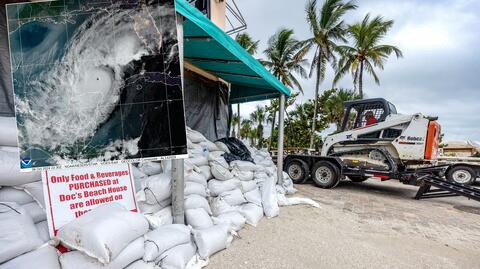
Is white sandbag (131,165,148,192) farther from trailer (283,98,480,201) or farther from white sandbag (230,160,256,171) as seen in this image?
trailer (283,98,480,201)

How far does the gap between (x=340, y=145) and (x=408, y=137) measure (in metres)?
1.45

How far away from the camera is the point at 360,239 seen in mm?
2748

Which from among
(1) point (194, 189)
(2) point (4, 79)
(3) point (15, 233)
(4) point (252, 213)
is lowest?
(4) point (252, 213)

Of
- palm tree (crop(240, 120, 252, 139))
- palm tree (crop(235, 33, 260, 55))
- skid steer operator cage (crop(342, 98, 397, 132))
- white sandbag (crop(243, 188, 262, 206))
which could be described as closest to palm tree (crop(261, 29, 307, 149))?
palm tree (crop(235, 33, 260, 55))

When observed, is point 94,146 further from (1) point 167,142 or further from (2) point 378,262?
(2) point 378,262

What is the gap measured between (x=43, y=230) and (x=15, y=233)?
256 millimetres

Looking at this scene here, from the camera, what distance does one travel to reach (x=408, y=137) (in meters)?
5.17

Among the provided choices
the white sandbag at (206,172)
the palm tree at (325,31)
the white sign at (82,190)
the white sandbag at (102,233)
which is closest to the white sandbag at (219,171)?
the white sandbag at (206,172)

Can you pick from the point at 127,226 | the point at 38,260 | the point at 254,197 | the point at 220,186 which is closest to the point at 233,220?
the point at 220,186

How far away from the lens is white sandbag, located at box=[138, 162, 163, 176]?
8.54 feet

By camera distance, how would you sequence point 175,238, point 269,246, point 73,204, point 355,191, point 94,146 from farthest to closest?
1. point 355,191
2. point 269,246
3. point 175,238
4. point 73,204
5. point 94,146

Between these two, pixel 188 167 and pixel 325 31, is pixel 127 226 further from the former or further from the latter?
pixel 325 31

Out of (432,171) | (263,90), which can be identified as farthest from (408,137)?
(263,90)

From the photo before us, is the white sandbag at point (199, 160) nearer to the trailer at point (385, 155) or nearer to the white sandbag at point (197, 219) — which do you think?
the white sandbag at point (197, 219)
